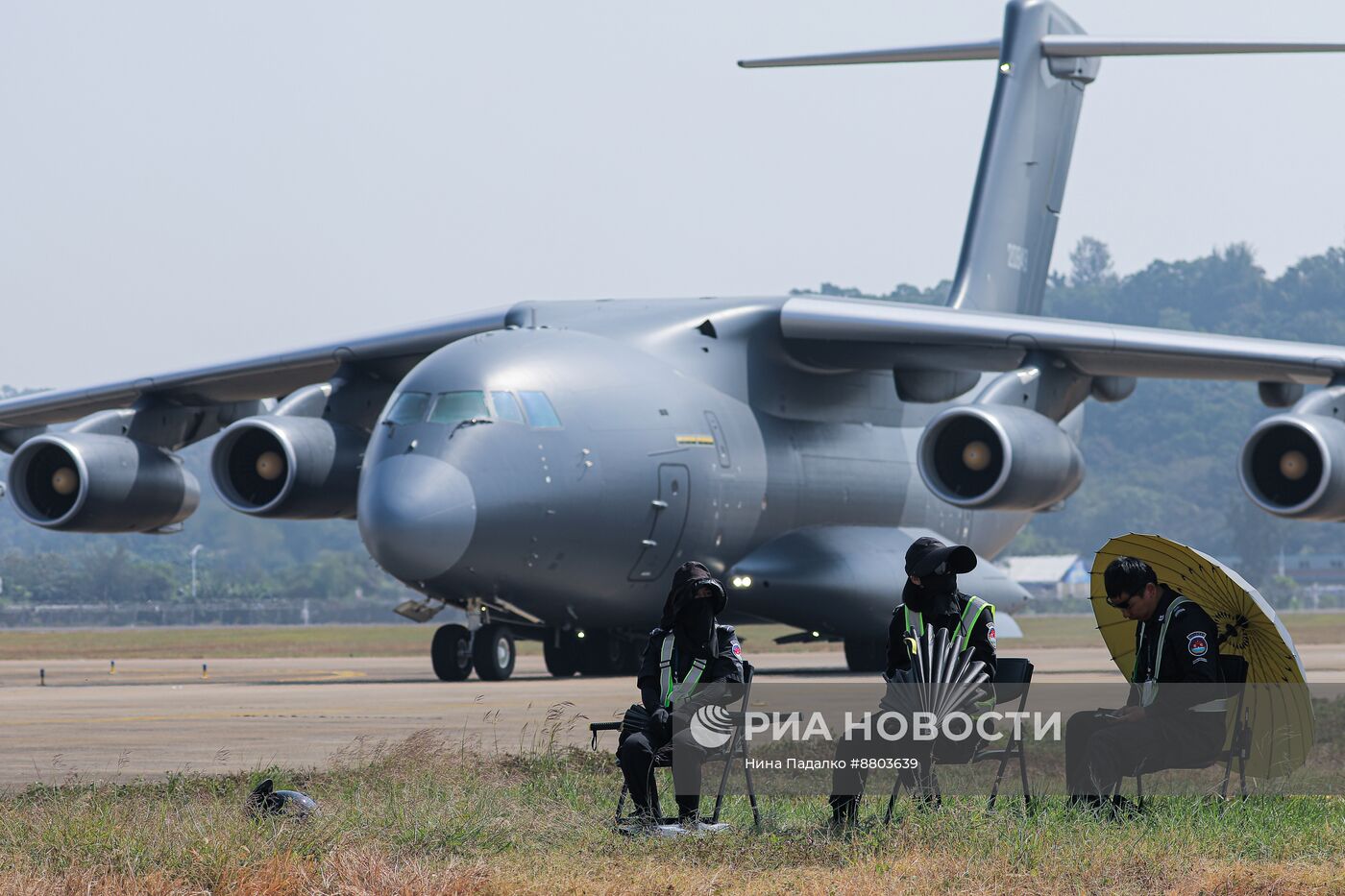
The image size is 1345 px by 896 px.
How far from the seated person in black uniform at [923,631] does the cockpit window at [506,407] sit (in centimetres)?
1079

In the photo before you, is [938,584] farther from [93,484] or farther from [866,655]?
[93,484]

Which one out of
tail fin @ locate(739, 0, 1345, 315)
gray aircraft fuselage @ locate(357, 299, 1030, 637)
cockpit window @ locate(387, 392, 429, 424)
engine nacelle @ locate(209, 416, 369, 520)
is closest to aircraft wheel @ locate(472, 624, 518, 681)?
gray aircraft fuselage @ locate(357, 299, 1030, 637)

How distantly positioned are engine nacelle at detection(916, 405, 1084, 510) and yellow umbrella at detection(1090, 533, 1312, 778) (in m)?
10.4

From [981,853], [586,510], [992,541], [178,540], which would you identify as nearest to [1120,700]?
[586,510]

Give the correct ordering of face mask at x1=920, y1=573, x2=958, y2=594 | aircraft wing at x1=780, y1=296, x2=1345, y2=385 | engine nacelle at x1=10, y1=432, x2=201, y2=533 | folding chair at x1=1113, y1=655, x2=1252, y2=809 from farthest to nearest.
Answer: engine nacelle at x1=10, y1=432, x2=201, y2=533 < aircraft wing at x1=780, y1=296, x2=1345, y2=385 < folding chair at x1=1113, y1=655, x2=1252, y2=809 < face mask at x1=920, y1=573, x2=958, y2=594

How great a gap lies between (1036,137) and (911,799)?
19.8m

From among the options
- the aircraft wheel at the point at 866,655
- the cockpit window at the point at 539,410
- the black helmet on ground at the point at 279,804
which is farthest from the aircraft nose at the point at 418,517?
the black helmet on ground at the point at 279,804

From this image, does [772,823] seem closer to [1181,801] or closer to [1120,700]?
[1181,801]

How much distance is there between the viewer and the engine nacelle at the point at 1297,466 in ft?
65.0

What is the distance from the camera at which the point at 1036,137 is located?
26.8 m

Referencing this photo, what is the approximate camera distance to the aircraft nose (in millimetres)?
17625

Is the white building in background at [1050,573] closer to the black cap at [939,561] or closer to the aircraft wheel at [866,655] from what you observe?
the aircraft wheel at [866,655]

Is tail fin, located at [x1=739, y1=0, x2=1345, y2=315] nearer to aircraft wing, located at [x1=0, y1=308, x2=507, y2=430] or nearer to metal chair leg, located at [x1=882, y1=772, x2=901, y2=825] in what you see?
aircraft wing, located at [x1=0, y1=308, x2=507, y2=430]

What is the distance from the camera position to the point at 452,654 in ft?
65.4
